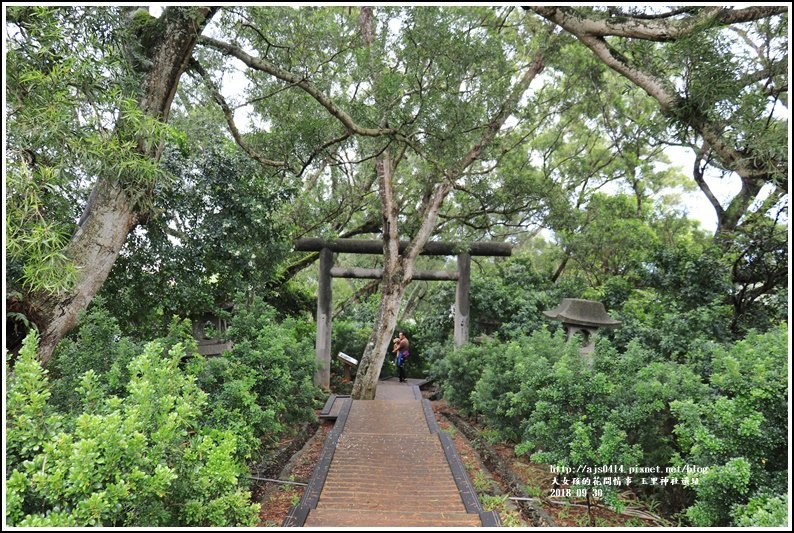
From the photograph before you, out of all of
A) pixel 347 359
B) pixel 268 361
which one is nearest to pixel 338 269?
pixel 347 359

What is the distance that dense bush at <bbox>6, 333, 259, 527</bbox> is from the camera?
181cm

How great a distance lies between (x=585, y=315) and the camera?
6.55 meters

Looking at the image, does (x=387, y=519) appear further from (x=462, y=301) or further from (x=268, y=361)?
(x=462, y=301)

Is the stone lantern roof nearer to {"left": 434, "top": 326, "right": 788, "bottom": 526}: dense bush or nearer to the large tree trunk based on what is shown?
{"left": 434, "top": 326, "right": 788, "bottom": 526}: dense bush

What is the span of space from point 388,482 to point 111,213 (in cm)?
332

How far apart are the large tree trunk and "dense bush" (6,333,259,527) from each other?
76 cm

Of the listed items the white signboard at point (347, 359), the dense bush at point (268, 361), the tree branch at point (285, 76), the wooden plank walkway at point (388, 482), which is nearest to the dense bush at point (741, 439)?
the wooden plank walkway at point (388, 482)

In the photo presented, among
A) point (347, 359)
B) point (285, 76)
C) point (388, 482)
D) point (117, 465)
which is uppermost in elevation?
point (285, 76)

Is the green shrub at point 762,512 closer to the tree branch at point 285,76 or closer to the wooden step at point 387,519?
the wooden step at point 387,519

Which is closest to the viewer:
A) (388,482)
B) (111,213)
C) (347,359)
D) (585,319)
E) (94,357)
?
(111,213)

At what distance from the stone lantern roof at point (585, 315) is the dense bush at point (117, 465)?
17.2 ft

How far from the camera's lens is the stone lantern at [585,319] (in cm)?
649

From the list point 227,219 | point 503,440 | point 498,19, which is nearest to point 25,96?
point 227,219

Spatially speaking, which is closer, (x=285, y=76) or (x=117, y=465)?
(x=117, y=465)
